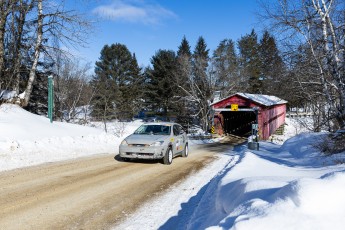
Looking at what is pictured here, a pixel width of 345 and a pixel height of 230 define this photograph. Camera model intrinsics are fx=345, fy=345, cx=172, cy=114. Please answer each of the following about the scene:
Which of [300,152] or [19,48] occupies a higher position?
[19,48]

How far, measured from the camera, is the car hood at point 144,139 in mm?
12654

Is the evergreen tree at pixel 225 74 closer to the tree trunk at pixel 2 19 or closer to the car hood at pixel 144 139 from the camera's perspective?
the tree trunk at pixel 2 19

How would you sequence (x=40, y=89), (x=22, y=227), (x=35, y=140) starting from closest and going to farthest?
1. (x=22, y=227)
2. (x=35, y=140)
3. (x=40, y=89)

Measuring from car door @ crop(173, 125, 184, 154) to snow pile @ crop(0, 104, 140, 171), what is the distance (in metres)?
3.29

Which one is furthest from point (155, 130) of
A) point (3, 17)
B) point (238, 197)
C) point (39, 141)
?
point (3, 17)

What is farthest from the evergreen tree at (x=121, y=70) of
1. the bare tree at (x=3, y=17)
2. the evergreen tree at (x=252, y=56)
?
the bare tree at (x=3, y=17)

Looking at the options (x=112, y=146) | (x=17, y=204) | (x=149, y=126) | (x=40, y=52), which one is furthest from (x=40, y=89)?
(x=17, y=204)

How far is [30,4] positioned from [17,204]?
15278mm

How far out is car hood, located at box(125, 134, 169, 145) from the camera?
12.7 meters

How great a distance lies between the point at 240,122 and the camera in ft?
133

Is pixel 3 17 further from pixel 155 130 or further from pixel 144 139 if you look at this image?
pixel 144 139

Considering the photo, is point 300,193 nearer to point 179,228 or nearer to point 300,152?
point 179,228

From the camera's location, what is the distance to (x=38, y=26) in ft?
66.8

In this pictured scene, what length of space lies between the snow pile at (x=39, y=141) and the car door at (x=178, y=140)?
329cm
